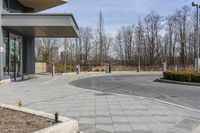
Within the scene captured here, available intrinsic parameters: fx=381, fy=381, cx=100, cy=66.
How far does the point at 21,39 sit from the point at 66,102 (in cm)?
1768

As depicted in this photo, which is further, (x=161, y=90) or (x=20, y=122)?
(x=161, y=90)

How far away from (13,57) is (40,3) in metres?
7.31

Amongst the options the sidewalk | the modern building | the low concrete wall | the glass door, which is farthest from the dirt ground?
the low concrete wall

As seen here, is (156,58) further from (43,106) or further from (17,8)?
(43,106)

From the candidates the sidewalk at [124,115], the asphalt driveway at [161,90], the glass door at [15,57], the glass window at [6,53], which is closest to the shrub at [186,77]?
the asphalt driveway at [161,90]

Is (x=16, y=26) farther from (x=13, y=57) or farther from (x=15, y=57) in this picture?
(x=15, y=57)

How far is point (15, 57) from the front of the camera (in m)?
28.6

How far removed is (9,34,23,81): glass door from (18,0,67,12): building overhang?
131 inches

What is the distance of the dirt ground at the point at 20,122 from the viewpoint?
24.7 feet

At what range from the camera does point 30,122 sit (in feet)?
27.0

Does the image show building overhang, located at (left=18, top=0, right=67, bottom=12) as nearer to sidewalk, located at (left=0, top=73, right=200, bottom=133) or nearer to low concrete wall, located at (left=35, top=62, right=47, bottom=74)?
low concrete wall, located at (left=35, top=62, right=47, bottom=74)

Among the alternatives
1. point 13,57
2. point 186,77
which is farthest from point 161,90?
point 13,57

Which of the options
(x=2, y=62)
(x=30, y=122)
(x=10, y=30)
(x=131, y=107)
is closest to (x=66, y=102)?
(x=131, y=107)

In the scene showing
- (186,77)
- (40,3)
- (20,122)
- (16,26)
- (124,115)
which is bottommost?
(124,115)
